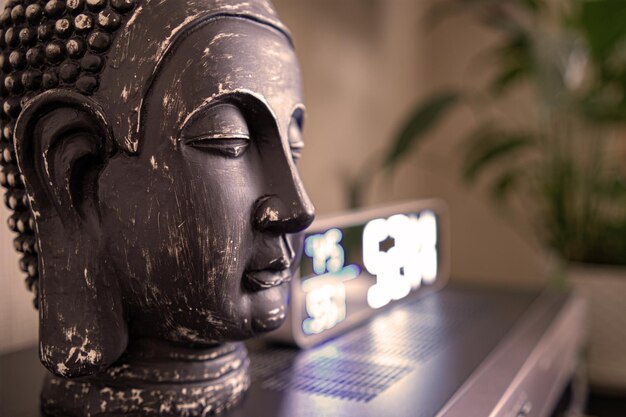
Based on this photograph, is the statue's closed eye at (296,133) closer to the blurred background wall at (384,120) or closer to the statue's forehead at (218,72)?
the statue's forehead at (218,72)

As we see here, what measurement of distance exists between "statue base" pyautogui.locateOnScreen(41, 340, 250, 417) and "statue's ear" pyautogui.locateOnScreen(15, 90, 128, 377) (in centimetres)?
4

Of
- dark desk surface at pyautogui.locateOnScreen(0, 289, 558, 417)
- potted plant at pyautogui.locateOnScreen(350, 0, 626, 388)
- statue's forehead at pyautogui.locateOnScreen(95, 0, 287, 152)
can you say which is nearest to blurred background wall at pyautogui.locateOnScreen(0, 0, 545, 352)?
potted plant at pyautogui.locateOnScreen(350, 0, 626, 388)

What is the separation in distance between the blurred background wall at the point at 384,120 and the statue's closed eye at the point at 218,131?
49 cm

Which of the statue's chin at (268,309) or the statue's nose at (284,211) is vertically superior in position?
the statue's nose at (284,211)

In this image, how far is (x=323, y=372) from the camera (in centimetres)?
73

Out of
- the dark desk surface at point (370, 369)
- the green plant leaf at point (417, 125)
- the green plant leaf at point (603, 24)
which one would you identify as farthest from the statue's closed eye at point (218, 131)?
the green plant leaf at point (603, 24)

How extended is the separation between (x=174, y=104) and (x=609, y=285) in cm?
112

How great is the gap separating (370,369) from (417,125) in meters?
0.85

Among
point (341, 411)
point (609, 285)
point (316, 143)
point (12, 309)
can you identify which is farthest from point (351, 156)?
point (341, 411)

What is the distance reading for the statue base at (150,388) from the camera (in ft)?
1.92

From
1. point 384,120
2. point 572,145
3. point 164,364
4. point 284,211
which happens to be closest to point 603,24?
point 572,145

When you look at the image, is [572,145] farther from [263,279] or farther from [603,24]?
[263,279]

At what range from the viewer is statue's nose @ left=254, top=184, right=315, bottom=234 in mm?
567

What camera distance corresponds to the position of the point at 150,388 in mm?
590
